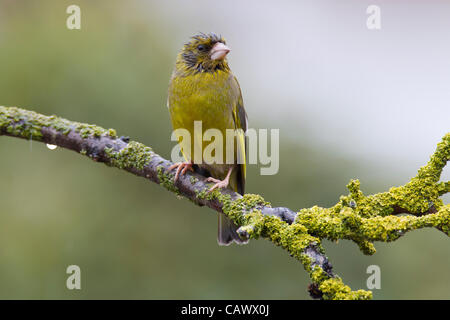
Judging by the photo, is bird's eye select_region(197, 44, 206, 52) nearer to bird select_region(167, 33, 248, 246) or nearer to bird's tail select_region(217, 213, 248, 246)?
bird select_region(167, 33, 248, 246)

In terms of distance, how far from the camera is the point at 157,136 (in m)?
4.13

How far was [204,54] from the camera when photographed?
3068mm

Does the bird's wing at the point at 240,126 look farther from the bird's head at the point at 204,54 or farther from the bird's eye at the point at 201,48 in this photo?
the bird's eye at the point at 201,48

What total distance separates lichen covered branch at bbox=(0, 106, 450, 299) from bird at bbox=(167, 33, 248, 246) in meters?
0.31

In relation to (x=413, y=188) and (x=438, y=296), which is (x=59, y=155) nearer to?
(x=413, y=188)

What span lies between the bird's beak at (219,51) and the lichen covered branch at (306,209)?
798 millimetres

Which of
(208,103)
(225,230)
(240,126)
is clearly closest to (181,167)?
(208,103)

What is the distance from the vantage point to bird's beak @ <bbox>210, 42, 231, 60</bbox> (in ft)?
9.78

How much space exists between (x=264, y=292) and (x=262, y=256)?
0.27 metres

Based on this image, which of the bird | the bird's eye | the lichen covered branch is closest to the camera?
the lichen covered branch

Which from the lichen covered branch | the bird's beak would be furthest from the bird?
the lichen covered branch

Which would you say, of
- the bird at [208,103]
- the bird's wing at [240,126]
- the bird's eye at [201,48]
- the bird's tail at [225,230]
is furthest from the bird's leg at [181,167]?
the bird's eye at [201,48]

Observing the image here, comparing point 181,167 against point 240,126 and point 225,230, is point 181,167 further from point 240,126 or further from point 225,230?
point 225,230
